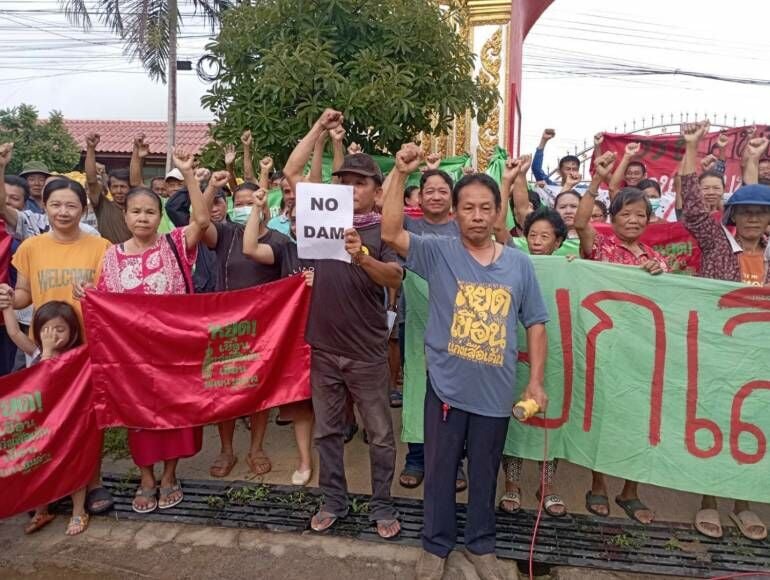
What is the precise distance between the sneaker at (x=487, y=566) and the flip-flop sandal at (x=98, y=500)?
6.57 ft

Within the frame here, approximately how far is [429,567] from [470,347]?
102 centimetres

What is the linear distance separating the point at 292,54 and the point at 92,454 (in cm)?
334

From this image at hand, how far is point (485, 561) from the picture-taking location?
9.18 ft

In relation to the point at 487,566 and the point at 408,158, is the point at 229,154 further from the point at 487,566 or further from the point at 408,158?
the point at 487,566

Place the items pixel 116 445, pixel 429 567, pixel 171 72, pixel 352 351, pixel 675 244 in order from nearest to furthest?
pixel 429 567 < pixel 352 351 < pixel 675 244 < pixel 116 445 < pixel 171 72

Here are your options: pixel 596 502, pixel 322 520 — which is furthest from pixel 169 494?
pixel 596 502

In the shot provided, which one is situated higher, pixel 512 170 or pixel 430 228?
pixel 512 170

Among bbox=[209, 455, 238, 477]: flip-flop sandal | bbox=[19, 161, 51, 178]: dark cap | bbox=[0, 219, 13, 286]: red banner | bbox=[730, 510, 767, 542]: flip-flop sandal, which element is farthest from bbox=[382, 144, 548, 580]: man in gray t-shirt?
bbox=[19, 161, 51, 178]: dark cap

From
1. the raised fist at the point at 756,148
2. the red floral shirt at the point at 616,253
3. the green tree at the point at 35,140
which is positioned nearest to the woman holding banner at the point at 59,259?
the red floral shirt at the point at 616,253

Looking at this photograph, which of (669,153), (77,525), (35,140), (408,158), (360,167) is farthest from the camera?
(35,140)

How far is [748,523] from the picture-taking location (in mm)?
3193

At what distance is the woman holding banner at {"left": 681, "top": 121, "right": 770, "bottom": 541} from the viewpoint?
3.33m

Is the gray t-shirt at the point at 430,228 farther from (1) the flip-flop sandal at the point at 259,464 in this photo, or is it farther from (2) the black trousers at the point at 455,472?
(1) the flip-flop sandal at the point at 259,464

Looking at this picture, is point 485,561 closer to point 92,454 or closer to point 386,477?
point 386,477
